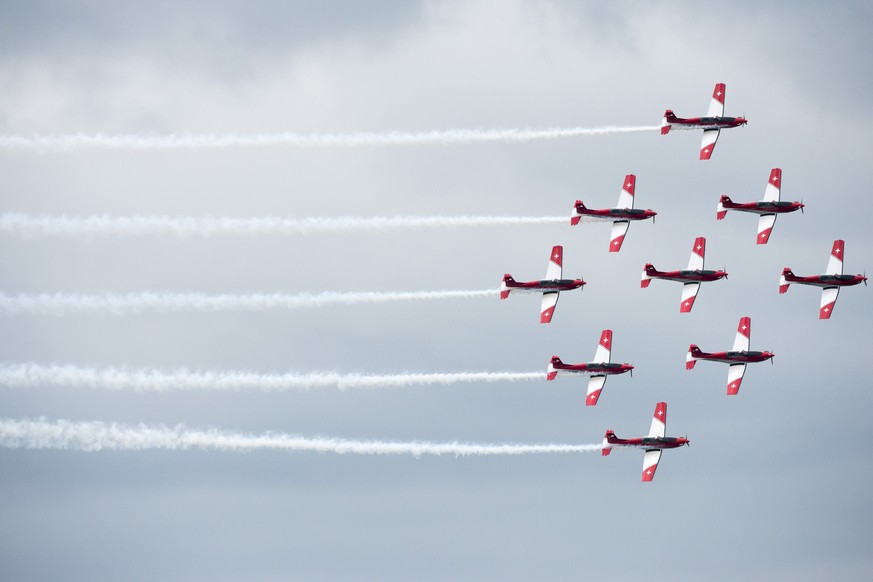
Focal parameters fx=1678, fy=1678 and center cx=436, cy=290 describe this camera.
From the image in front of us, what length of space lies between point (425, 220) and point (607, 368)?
666 inches

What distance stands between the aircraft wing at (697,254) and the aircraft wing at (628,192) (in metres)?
6.47

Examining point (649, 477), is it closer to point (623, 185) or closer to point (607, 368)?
point (607, 368)

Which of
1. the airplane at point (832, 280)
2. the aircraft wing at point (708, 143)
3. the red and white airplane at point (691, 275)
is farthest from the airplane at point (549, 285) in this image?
the airplane at point (832, 280)

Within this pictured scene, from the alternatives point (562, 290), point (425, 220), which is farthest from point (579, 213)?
point (425, 220)

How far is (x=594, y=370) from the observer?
100188 mm

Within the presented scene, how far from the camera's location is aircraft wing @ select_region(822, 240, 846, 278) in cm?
10425

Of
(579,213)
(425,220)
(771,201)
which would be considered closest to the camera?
(425,220)

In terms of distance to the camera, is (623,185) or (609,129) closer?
(609,129)

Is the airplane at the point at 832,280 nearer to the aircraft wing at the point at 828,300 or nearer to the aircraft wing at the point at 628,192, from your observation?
the aircraft wing at the point at 828,300

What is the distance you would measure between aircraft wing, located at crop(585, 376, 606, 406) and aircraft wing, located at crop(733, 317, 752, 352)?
31.9ft

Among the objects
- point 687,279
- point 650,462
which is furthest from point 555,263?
point 650,462

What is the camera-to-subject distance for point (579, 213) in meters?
96.4

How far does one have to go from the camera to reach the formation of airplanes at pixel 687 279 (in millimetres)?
97062

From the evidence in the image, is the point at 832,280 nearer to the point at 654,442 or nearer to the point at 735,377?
the point at 735,377
